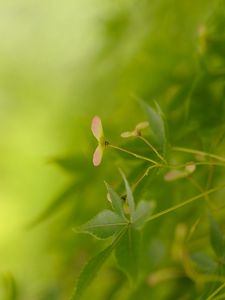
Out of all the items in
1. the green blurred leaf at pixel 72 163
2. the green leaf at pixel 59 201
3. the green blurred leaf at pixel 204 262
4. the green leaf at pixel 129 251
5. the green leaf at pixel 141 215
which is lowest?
the green blurred leaf at pixel 204 262

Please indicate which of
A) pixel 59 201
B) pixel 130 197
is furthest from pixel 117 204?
pixel 59 201

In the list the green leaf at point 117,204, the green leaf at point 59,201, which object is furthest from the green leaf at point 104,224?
the green leaf at point 59,201

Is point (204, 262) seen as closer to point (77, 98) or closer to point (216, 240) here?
point (216, 240)

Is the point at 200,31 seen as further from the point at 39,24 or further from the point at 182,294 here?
the point at 39,24

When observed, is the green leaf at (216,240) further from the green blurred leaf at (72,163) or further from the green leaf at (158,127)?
the green blurred leaf at (72,163)

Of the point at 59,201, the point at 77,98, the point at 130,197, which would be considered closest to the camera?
the point at 130,197

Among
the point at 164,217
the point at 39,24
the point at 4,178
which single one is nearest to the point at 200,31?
the point at 164,217

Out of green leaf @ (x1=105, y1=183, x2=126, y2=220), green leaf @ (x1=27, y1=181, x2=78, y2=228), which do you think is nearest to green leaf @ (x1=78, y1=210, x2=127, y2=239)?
green leaf @ (x1=105, y1=183, x2=126, y2=220)
